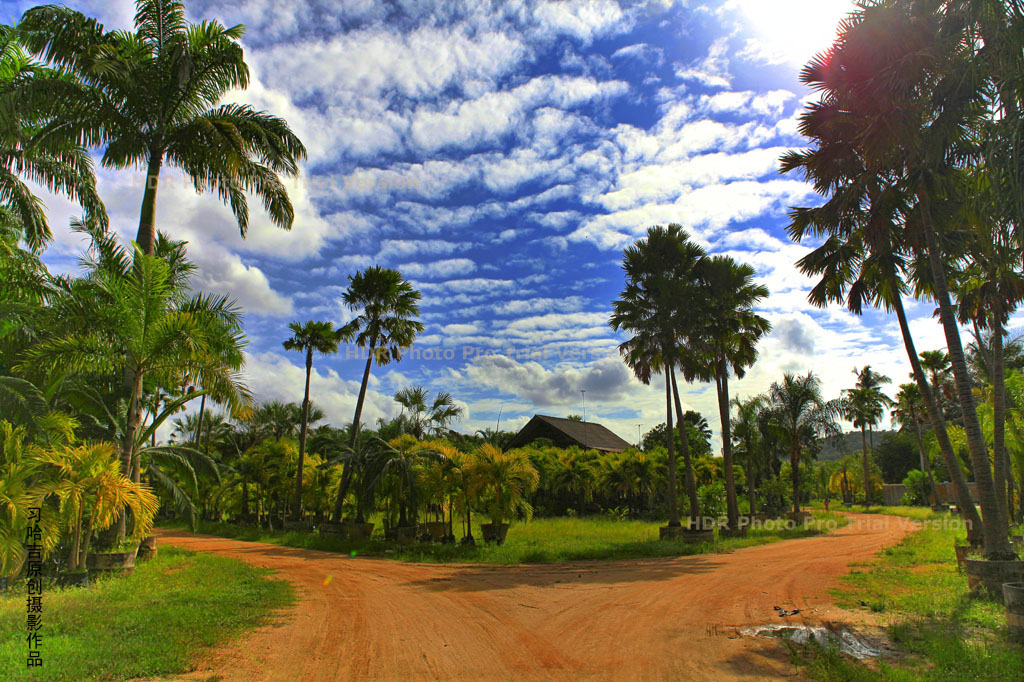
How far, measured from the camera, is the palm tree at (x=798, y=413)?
96.6ft

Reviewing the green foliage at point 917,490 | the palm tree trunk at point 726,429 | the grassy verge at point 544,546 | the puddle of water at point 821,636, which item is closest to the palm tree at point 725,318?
the palm tree trunk at point 726,429

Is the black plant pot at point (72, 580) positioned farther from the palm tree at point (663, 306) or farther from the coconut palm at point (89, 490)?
the palm tree at point (663, 306)

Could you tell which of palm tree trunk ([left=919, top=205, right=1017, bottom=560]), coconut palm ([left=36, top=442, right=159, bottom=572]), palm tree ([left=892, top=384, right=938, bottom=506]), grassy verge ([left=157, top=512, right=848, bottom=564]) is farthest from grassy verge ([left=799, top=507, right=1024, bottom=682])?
palm tree ([left=892, top=384, right=938, bottom=506])

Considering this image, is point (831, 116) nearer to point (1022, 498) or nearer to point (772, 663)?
point (772, 663)

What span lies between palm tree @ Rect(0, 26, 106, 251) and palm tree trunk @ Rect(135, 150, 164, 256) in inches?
64.1

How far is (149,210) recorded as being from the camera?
12242 mm

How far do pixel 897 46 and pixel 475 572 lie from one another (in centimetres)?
1419

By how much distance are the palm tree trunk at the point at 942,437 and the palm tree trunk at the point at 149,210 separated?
1718cm

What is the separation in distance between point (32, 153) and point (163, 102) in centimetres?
285

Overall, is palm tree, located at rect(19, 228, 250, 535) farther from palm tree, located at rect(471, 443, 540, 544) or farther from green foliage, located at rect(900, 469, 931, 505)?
green foliage, located at rect(900, 469, 931, 505)

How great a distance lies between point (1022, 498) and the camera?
2002 centimetres

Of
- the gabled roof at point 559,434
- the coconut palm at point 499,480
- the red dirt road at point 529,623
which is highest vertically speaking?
the gabled roof at point 559,434

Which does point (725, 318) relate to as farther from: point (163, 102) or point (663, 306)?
point (163, 102)

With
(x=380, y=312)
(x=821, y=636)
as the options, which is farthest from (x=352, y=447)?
(x=821, y=636)
